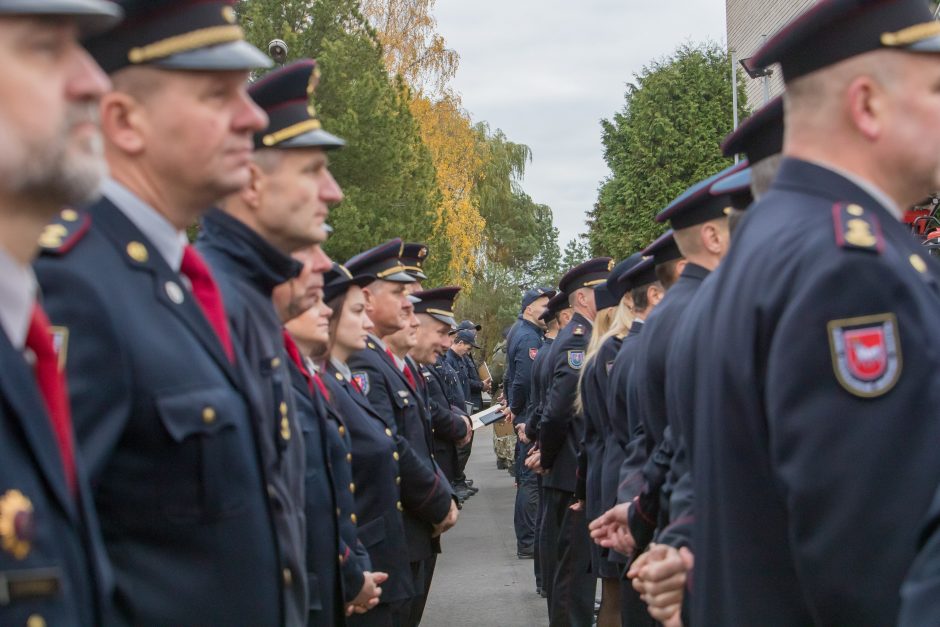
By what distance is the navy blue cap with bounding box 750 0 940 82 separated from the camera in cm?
281

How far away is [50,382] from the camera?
2.15m

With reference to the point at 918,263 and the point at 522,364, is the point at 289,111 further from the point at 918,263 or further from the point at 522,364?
the point at 522,364

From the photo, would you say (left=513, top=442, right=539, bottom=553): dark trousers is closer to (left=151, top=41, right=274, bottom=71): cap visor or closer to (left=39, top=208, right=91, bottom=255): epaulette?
(left=151, top=41, right=274, bottom=71): cap visor

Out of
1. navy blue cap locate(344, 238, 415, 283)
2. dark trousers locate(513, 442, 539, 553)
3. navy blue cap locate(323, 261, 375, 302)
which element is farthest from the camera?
dark trousers locate(513, 442, 539, 553)

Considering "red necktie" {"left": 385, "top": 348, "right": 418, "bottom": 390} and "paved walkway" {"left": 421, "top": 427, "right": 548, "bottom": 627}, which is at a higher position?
"red necktie" {"left": 385, "top": 348, "right": 418, "bottom": 390}

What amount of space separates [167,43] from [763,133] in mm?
1794

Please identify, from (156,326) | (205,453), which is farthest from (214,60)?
(205,453)

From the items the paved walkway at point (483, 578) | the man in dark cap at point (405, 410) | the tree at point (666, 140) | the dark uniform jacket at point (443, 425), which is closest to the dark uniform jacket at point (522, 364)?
the paved walkway at point (483, 578)

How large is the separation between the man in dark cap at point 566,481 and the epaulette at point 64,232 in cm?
705

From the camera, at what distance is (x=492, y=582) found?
12094 millimetres

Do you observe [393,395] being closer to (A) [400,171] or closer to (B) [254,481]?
(B) [254,481]

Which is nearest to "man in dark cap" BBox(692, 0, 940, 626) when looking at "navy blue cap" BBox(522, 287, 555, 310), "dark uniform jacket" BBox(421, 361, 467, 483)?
"dark uniform jacket" BBox(421, 361, 467, 483)

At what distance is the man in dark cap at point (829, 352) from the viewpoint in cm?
251

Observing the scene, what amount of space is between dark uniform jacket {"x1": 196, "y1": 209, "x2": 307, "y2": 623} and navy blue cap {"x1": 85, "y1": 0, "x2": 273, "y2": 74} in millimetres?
652
